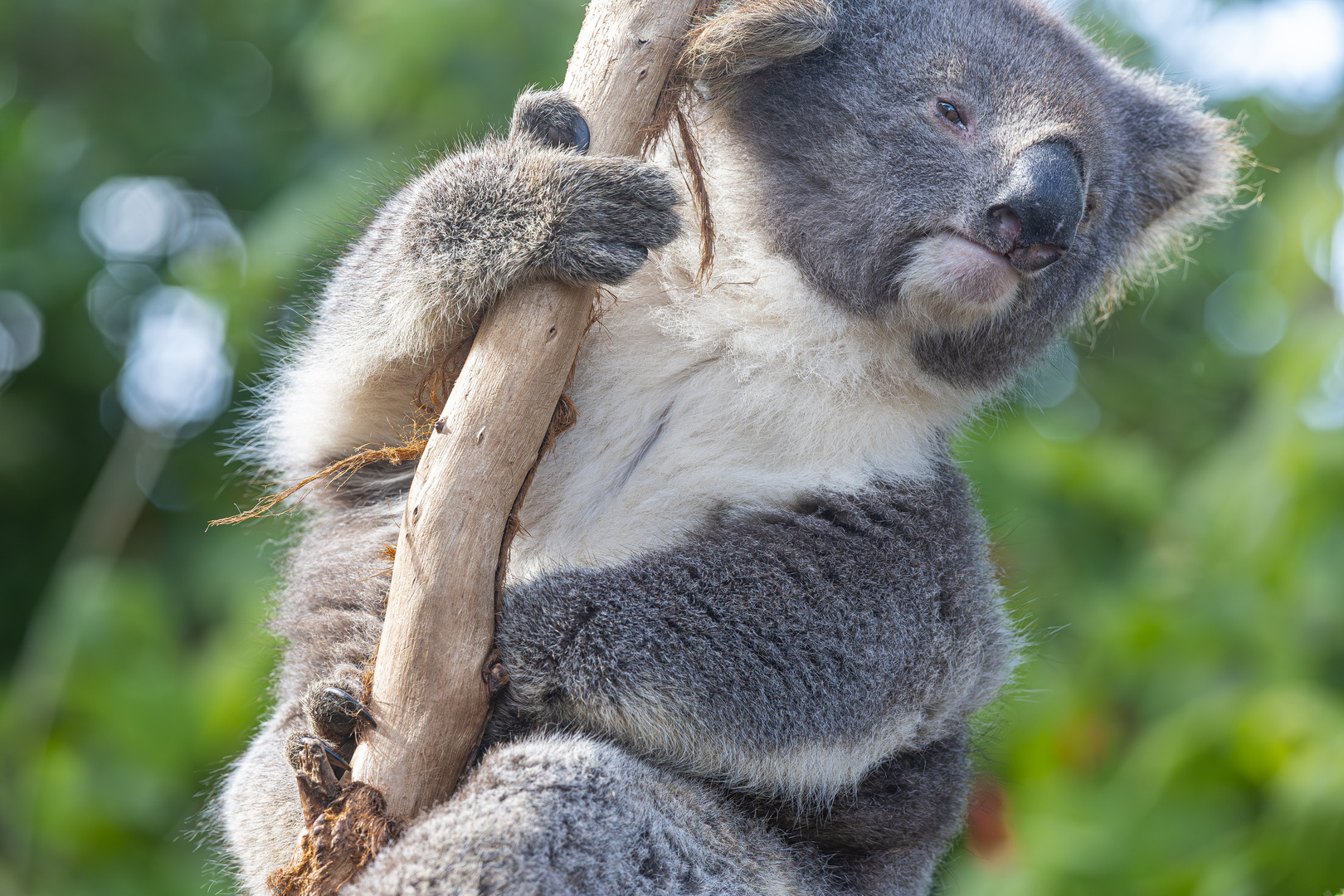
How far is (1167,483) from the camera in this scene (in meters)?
5.45

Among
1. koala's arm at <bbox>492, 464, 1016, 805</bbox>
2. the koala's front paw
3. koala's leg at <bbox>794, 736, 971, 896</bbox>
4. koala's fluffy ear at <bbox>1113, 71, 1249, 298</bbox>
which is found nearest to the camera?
the koala's front paw

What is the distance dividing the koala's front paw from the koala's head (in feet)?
1.11

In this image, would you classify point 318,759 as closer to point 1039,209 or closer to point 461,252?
point 461,252

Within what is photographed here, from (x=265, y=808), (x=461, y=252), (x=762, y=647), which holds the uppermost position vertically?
(x=461, y=252)

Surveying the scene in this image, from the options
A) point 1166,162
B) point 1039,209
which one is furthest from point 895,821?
point 1166,162

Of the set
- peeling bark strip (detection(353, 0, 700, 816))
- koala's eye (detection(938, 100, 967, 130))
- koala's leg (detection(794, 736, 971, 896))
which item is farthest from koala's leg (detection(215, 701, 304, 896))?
koala's eye (detection(938, 100, 967, 130))

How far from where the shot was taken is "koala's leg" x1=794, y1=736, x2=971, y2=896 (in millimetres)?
2715

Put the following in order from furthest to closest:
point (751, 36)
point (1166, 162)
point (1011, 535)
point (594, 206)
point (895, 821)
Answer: point (1011, 535) < point (1166, 162) < point (895, 821) < point (751, 36) < point (594, 206)

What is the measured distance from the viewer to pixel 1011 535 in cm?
453

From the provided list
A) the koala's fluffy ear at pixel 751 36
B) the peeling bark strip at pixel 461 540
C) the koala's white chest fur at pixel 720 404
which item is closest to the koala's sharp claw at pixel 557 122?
the peeling bark strip at pixel 461 540

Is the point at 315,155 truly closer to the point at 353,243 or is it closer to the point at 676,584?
the point at 353,243

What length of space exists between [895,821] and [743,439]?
1.01m

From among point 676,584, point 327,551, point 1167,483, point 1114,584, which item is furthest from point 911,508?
point 1167,483

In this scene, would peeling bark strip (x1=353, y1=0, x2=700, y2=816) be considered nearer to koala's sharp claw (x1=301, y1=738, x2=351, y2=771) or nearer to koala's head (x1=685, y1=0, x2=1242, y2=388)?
koala's sharp claw (x1=301, y1=738, x2=351, y2=771)
